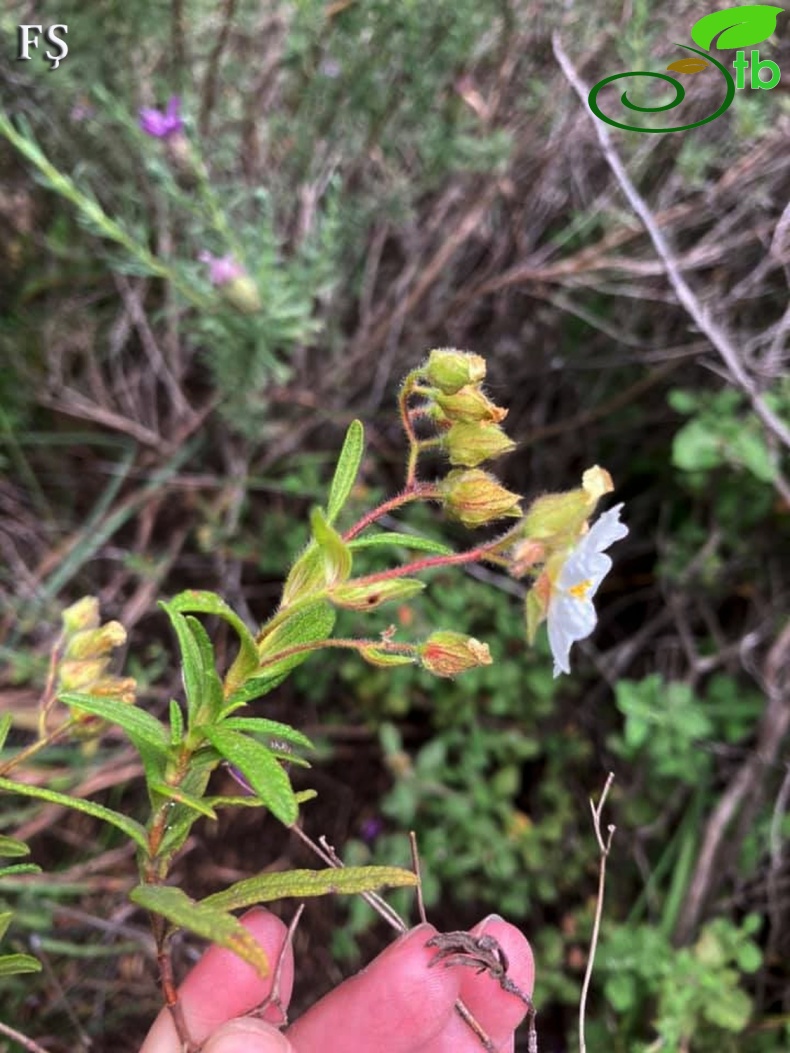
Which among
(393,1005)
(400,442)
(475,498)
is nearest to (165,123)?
(400,442)

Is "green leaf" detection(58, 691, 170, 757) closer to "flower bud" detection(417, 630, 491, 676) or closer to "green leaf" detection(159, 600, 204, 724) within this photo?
"green leaf" detection(159, 600, 204, 724)

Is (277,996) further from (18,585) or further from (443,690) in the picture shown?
(18,585)

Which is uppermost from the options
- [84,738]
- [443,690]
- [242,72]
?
[242,72]

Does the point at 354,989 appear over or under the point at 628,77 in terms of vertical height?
under

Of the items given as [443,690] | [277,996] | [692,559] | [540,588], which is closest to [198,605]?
[540,588]

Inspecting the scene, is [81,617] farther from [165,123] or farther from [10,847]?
[165,123]

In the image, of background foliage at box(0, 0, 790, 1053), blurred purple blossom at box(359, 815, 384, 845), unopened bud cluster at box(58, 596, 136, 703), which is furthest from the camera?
blurred purple blossom at box(359, 815, 384, 845)

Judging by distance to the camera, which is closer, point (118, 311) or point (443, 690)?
point (443, 690)

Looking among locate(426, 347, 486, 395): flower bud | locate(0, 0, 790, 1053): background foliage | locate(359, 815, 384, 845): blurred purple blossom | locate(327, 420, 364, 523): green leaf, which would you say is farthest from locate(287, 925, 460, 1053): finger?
locate(359, 815, 384, 845): blurred purple blossom
